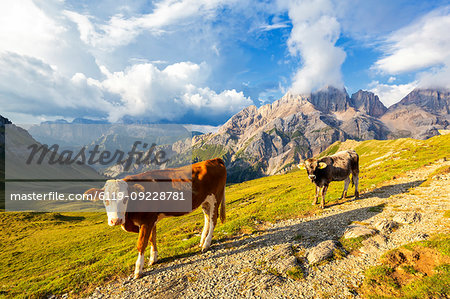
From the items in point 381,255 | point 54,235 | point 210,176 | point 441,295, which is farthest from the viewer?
point 54,235

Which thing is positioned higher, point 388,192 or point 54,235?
point 388,192

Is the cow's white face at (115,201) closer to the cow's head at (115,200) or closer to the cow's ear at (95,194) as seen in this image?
the cow's head at (115,200)

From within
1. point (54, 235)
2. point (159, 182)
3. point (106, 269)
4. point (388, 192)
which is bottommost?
point (54, 235)

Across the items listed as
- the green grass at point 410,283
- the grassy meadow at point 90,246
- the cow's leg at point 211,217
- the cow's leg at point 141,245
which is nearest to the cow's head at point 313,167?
the grassy meadow at point 90,246

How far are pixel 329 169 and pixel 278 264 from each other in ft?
40.9

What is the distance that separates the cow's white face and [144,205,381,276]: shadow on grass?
11.3ft

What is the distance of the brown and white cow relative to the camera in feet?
28.8

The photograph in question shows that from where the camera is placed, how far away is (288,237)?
12789 mm

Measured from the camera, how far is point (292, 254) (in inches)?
416

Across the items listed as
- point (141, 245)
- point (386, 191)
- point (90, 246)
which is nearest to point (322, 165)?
point (386, 191)

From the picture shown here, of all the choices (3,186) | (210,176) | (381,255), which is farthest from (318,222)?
(3,186)

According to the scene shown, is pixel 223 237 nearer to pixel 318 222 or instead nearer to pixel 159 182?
pixel 159 182

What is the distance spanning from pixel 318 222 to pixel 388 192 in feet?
37.1

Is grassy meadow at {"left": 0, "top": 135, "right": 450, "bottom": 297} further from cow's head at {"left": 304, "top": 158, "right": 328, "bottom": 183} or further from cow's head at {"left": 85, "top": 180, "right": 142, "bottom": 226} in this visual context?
cow's head at {"left": 85, "top": 180, "right": 142, "bottom": 226}
